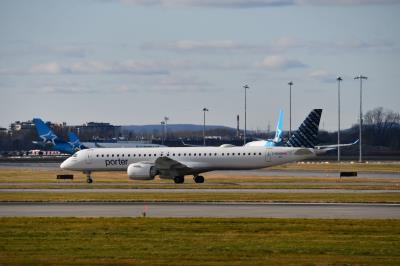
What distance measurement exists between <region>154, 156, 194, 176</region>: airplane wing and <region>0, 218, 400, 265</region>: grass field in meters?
33.0

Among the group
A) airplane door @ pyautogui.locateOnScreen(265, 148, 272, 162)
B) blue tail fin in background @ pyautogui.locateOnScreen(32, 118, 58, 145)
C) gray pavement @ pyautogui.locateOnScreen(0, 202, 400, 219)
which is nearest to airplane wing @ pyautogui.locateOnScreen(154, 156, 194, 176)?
airplane door @ pyautogui.locateOnScreen(265, 148, 272, 162)

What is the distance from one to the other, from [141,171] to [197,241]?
40135 millimetres

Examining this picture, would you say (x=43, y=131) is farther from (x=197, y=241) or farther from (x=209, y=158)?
(x=197, y=241)

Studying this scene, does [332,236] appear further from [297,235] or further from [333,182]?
[333,182]

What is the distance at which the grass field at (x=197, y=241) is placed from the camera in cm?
2433

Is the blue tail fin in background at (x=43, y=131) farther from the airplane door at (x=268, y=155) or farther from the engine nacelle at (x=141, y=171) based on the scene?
the airplane door at (x=268, y=155)

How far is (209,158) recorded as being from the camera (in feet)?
228

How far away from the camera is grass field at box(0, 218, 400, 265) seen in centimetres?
2433

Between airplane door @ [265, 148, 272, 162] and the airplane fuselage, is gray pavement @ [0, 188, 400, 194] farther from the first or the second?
airplane door @ [265, 148, 272, 162]

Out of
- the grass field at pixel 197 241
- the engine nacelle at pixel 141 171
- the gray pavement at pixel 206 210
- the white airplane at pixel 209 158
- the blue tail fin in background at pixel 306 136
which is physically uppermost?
the blue tail fin in background at pixel 306 136

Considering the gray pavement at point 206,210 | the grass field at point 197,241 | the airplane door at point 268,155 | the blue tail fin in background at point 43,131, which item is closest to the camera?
the grass field at point 197,241

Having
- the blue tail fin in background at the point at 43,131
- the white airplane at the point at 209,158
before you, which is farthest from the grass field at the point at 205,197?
the blue tail fin in background at the point at 43,131

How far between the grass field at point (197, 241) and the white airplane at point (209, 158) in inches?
1318

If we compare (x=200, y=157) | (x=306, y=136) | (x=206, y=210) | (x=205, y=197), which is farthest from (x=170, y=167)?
(x=206, y=210)
